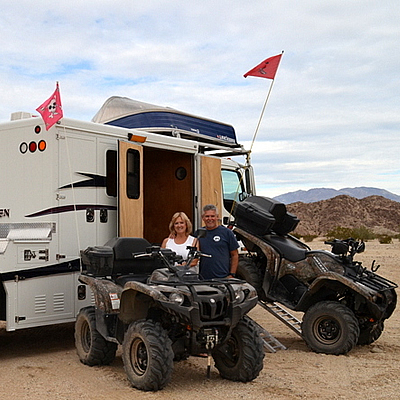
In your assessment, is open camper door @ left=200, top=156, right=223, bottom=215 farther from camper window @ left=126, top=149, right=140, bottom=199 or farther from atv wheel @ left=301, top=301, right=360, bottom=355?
atv wheel @ left=301, top=301, right=360, bottom=355

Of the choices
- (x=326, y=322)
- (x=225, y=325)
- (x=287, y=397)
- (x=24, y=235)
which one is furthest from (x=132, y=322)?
(x=326, y=322)

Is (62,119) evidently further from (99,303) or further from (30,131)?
(99,303)

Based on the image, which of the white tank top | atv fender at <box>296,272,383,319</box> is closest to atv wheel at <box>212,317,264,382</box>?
the white tank top

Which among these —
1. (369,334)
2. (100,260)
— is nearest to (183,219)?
(100,260)

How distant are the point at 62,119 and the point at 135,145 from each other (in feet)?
3.93

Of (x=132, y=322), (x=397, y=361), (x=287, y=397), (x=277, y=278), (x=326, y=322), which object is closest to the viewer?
(x=287, y=397)

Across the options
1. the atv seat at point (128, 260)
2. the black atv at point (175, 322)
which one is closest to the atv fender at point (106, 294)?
the black atv at point (175, 322)

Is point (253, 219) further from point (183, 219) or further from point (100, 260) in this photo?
point (100, 260)

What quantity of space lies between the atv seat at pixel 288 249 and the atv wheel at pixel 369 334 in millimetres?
1246

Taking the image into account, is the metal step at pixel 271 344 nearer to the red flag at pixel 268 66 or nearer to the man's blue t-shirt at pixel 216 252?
the man's blue t-shirt at pixel 216 252

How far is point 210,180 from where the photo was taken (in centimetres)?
997

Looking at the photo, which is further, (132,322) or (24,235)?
(24,235)

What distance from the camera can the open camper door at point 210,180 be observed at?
9844 mm

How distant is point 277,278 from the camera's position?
8.56 meters
